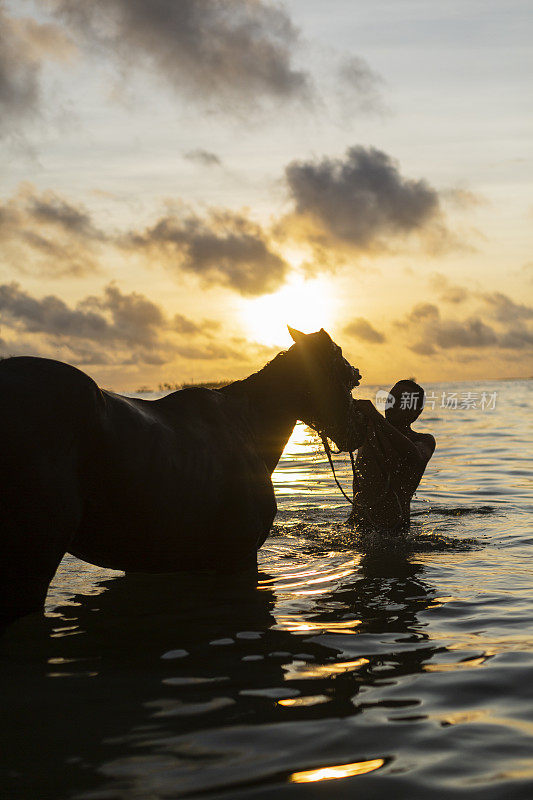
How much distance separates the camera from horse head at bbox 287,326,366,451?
7000mm

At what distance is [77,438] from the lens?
463cm

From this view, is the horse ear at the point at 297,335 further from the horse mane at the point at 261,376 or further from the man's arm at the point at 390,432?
the man's arm at the point at 390,432

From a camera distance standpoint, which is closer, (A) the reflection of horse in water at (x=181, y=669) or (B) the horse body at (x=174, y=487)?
(A) the reflection of horse in water at (x=181, y=669)

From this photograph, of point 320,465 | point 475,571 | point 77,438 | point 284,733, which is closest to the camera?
point 284,733

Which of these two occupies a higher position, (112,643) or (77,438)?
(77,438)

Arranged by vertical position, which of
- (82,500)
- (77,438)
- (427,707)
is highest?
(77,438)

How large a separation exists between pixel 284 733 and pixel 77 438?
84.8 inches

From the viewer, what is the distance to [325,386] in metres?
7.09

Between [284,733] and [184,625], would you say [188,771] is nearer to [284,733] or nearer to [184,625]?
[284,733]

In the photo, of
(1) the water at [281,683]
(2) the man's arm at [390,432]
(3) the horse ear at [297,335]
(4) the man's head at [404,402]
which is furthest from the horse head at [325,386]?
(4) the man's head at [404,402]

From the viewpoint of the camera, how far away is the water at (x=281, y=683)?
331 cm

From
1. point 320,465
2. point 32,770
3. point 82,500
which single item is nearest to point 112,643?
point 82,500

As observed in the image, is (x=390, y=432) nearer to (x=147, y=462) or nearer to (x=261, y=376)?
(x=261, y=376)

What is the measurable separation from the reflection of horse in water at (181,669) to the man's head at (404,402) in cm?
319
